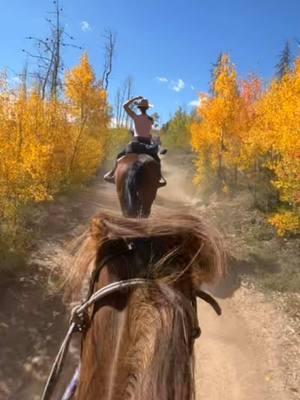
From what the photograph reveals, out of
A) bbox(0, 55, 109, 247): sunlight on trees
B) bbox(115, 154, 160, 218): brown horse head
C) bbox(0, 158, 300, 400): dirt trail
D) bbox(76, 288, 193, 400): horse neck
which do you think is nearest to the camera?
bbox(76, 288, 193, 400): horse neck

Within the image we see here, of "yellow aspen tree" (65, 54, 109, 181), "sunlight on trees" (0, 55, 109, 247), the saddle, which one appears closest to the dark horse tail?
the saddle

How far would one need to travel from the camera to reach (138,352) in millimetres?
1265

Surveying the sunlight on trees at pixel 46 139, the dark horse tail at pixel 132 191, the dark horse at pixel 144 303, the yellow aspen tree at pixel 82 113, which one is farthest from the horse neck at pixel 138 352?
the yellow aspen tree at pixel 82 113

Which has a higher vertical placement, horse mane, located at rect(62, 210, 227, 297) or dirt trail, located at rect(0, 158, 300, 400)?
horse mane, located at rect(62, 210, 227, 297)

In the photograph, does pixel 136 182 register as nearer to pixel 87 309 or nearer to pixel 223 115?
pixel 87 309

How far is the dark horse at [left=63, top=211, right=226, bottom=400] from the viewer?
120 centimetres

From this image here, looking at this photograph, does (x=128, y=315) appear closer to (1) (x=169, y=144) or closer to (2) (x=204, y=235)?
(2) (x=204, y=235)

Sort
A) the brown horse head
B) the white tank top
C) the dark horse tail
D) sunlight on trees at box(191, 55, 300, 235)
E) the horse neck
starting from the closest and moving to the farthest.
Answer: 1. the horse neck
2. the dark horse tail
3. the brown horse head
4. the white tank top
5. sunlight on trees at box(191, 55, 300, 235)

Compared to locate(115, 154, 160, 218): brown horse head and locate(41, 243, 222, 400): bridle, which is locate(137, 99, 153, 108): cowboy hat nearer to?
locate(115, 154, 160, 218): brown horse head

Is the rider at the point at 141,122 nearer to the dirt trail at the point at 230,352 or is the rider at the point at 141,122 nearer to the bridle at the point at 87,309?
the dirt trail at the point at 230,352

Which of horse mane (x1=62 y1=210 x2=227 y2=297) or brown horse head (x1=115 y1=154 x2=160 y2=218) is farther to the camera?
brown horse head (x1=115 y1=154 x2=160 y2=218)

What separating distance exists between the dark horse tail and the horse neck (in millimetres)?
3554

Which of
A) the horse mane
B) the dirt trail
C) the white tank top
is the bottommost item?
the dirt trail

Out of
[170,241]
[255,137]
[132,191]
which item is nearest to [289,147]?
[255,137]
